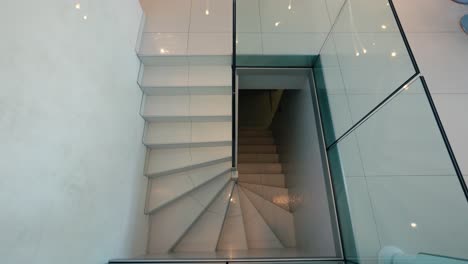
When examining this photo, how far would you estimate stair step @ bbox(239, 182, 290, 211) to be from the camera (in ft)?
10.9

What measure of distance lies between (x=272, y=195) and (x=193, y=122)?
179cm

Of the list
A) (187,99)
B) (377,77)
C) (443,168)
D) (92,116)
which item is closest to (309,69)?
(377,77)

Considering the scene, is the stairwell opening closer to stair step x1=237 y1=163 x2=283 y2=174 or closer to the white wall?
stair step x1=237 y1=163 x2=283 y2=174

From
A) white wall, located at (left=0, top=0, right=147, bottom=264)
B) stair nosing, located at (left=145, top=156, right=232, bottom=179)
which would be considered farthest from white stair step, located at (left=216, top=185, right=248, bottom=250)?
white wall, located at (left=0, top=0, right=147, bottom=264)

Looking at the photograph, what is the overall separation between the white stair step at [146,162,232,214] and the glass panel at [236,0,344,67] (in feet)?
4.59

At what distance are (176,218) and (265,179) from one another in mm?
1758

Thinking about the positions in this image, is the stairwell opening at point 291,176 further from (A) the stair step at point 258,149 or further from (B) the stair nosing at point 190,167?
(B) the stair nosing at point 190,167

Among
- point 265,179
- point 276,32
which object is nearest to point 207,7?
point 276,32

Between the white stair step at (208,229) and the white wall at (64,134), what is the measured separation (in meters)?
0.64

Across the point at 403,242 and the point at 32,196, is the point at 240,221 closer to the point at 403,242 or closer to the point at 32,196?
the point at 403,242

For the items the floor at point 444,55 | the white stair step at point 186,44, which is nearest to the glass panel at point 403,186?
the floor at point 444,55

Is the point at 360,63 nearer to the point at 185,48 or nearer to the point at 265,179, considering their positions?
the point at 185,48

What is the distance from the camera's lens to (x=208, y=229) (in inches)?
102

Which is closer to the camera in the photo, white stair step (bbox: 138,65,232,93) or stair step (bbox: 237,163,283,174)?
white stair step (bbox: 138,65,232,93)
